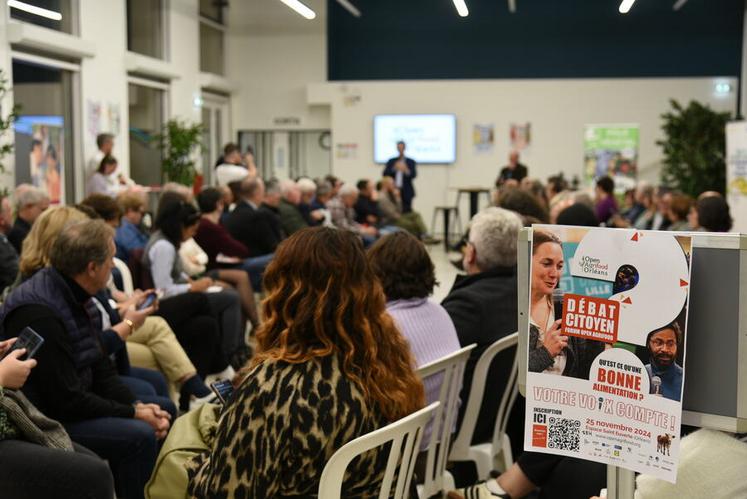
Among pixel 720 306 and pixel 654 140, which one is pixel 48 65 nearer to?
pixel 720 306

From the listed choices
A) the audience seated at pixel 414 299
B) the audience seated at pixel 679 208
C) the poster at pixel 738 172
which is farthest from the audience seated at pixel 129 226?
the poster at pixel 738 172

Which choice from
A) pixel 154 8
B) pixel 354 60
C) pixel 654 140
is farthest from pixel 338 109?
pixel 654 140

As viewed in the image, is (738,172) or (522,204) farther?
(738,172)

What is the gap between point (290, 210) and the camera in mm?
8555

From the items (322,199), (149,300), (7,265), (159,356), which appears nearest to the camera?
(149,300)

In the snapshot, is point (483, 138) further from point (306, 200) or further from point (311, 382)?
point (311, 382)

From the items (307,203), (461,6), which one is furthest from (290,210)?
(461,6)

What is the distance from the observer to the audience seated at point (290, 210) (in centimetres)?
845

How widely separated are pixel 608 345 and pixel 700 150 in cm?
1222

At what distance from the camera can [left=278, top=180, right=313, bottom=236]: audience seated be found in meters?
8.45

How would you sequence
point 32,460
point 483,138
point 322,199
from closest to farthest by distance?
point 32,460 → point 322,199 → point 483,138

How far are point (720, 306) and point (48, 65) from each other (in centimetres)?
898

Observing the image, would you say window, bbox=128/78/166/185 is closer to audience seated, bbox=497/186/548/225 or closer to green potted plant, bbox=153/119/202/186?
green potted plant, bbox=153/119/202/186

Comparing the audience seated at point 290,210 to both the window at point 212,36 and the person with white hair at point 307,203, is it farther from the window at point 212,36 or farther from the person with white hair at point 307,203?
the window at point 212,36
